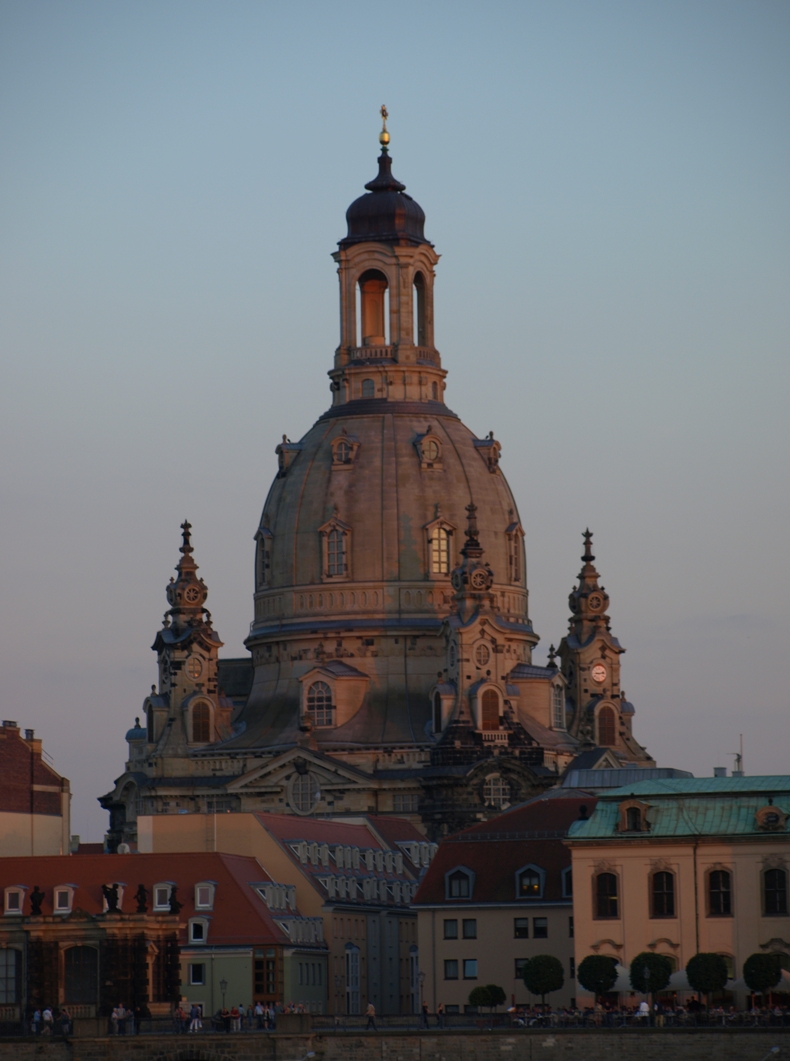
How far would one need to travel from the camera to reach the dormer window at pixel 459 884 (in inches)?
5305

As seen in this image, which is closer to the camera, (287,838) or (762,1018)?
(762,1018)

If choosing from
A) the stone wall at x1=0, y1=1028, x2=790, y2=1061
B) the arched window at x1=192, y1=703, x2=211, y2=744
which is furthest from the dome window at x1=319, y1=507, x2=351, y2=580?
the stone wall at x1=0, y1=1028, x2=790, y2=1061

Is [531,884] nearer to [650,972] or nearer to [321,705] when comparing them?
[650,972]

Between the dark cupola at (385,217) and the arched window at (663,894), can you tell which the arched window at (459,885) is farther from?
the dark cupola at (385,217)

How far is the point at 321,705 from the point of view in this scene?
180 metres

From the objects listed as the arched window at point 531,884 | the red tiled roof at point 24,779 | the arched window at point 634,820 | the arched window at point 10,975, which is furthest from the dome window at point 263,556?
the arched window at point 634,820

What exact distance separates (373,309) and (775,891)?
7640cm

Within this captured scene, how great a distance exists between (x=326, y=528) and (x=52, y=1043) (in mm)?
66337

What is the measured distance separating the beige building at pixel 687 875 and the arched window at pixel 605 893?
38 mm

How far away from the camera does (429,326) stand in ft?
627

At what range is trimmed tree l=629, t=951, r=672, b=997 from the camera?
391 ft

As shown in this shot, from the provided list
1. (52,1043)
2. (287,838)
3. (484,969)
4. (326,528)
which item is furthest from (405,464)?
(52,1043)

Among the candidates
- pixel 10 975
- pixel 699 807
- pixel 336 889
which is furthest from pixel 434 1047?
pixel 336 889

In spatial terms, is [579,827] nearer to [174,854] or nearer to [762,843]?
[762,843]
